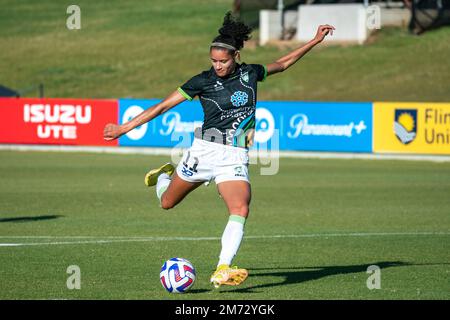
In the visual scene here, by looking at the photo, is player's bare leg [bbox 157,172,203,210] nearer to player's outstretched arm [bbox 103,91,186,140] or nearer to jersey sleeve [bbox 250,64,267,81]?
player's outstretched arm [bbox 103,91,186,140]

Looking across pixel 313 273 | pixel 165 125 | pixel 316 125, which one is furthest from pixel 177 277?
pixel 165 125

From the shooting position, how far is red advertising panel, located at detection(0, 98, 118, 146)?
35.9 meters

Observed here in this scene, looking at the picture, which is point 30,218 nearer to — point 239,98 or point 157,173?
point 157,173

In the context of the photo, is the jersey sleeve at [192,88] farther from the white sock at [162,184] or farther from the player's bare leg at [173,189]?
the white sock at [162,184]

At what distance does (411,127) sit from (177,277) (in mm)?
22471

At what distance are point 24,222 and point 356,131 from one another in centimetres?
1740

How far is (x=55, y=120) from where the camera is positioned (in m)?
36.5

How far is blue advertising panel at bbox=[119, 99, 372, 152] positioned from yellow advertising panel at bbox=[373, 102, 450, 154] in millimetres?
375

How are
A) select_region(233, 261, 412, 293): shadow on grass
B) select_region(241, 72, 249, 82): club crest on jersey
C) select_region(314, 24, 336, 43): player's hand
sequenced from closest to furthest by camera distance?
1. select_region(241, 72, 249, 82): club crest on jersey
2. select_region(233, 261, 412, 293): shadow on grass
3. select_region(314, 24, 336, 43): player's hand

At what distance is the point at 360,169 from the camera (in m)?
29.0

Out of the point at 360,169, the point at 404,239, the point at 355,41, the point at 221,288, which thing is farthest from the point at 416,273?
the point at 355,41

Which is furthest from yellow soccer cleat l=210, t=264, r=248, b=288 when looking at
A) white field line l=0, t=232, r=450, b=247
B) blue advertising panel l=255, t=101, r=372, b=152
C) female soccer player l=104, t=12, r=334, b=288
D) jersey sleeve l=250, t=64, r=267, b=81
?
blue advertising panel l=255, t=101, r=372, b=152

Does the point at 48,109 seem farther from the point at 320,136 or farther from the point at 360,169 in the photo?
the point at 360,169

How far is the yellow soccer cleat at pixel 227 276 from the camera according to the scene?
10258mm
